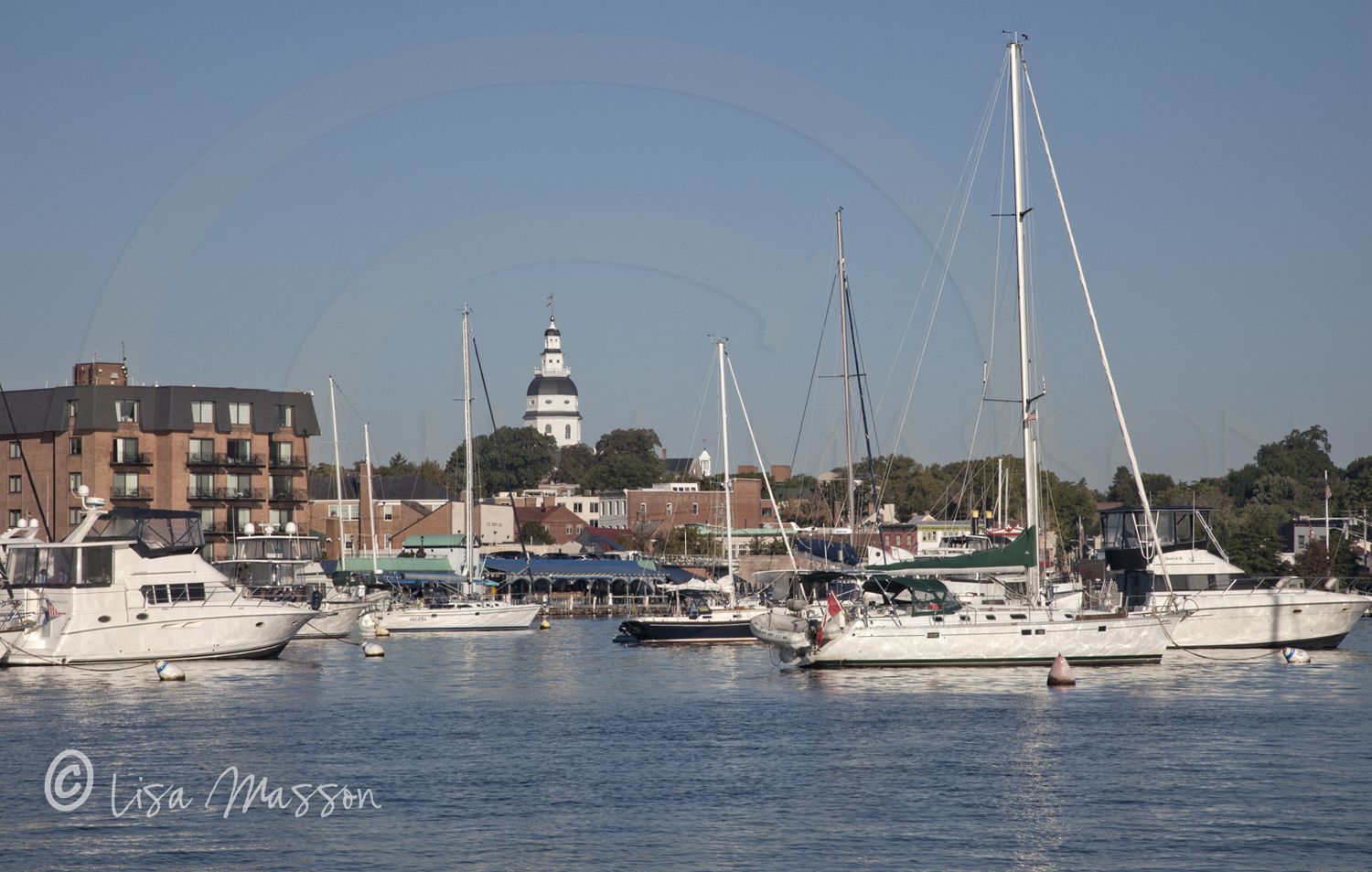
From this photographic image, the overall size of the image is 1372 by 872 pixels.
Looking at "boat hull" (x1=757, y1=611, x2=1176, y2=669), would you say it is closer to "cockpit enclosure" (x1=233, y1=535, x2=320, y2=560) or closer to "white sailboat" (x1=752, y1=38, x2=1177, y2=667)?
"white sailboat" (x1=752, y1=38, x2=1177, y2=667)

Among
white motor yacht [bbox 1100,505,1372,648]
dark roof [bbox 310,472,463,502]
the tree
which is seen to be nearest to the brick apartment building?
dark roof [bbox 310,472,463,502]

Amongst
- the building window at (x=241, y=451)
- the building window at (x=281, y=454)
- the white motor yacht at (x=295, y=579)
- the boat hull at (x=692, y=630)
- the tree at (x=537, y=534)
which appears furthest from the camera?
the tree at (x=537, y=534)

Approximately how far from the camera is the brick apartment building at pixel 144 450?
96875mm

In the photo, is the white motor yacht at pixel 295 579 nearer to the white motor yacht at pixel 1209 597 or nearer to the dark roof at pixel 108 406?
the dark roof at pixel 108 406

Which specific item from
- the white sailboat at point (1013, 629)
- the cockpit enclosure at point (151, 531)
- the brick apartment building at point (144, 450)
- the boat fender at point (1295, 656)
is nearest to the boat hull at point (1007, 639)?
the white sailboat at point (1013, 629)

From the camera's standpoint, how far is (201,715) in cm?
3612

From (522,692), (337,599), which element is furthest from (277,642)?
(337,599)

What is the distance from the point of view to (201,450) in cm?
10000

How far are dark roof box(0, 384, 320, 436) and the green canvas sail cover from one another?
66978mm

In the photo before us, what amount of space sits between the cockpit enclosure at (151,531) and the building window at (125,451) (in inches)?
1969

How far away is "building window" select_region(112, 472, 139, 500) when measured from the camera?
97.1 metres

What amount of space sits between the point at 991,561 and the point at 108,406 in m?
73.1

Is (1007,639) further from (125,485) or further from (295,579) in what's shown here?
(125,485)

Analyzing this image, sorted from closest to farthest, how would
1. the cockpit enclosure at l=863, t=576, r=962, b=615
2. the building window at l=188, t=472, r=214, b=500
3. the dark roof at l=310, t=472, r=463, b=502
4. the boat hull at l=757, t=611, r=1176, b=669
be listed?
the boat hull at l=757, t=611, r=1176, b=669 → the cockpit enclosure at l=863, t=576, r=962, b=615 → the building window at l=188, t=472, r=214, b=500 → the dark roof at l=310, t=472, r=463, b=502
